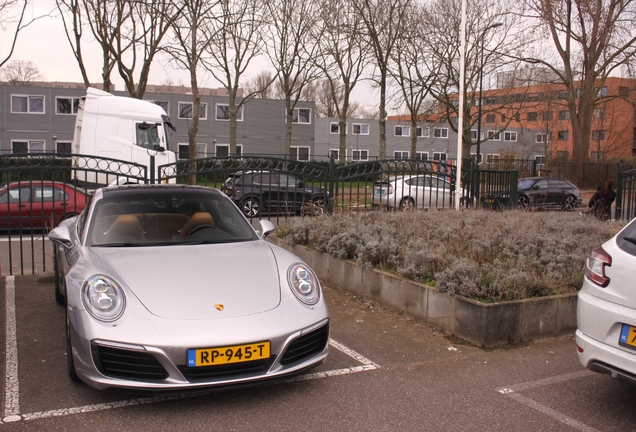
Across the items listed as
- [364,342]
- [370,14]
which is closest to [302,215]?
[364,342]

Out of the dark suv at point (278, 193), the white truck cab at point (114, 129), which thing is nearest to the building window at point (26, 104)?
the white truck cab at point (114, 129)

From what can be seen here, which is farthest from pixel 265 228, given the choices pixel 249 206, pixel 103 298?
pixel 249 206

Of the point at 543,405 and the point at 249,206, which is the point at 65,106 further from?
the point at 543,405

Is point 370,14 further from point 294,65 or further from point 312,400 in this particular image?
point 312,400

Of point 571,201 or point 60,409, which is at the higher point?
point 571,201

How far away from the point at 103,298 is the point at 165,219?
1.54 meters

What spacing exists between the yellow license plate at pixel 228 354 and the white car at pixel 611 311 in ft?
7.00

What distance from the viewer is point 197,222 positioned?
205 inches

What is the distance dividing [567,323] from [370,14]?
30543 millimetres

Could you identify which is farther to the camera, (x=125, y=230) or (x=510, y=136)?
(x=510, y=136)

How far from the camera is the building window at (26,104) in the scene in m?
40.5

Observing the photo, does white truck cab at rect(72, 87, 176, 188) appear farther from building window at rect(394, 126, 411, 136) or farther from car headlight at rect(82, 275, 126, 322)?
building window at rect(394, 126, 411, 136)

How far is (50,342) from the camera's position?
16.8 ft

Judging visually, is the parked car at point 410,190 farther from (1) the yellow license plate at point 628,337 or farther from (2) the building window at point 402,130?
(2) the building window at point 402,130
